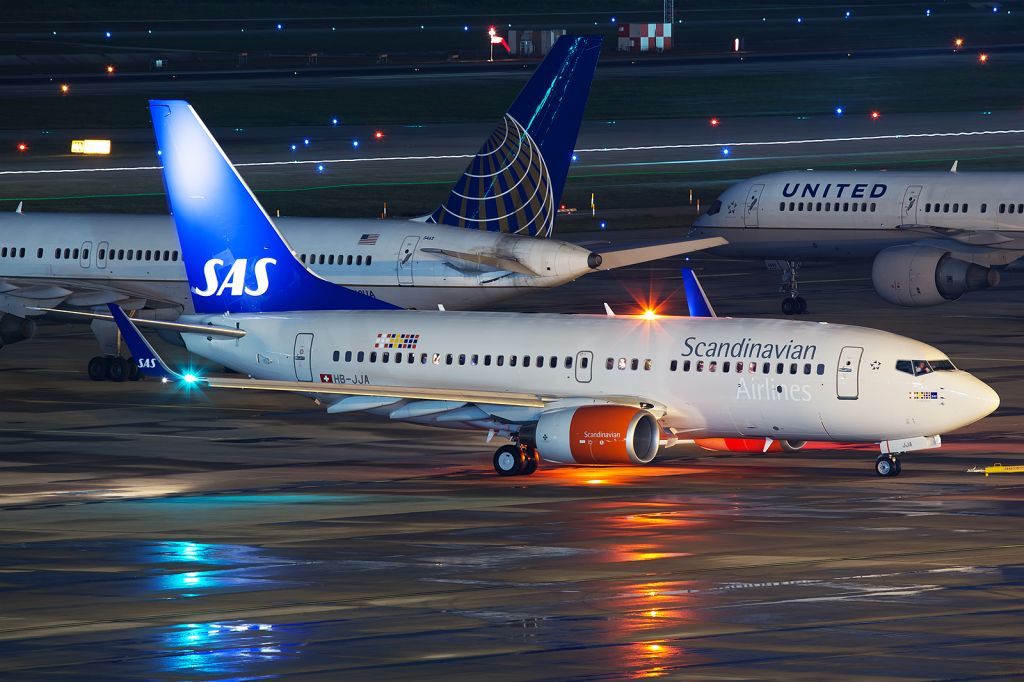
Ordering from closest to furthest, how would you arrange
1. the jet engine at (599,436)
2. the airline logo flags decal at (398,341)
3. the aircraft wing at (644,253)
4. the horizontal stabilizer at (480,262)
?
the jet engine at (599,436) < the airline logo flags decal at (398,341) < the aircraft wing at (644,253) < the horizontal stabilizer at (480,262)

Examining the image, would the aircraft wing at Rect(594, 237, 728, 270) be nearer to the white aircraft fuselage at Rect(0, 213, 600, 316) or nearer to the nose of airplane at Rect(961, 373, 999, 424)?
the white aircraft fuselage at Rect(0, 213, 600, 316)

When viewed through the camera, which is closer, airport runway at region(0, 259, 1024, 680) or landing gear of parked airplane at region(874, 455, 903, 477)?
airport runway at region(0, 259, 1024, 680)

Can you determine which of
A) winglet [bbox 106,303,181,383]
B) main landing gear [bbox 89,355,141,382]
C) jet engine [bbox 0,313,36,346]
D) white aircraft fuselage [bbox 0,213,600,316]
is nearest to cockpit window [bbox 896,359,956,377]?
winglet [bbox 106,303,181,383]

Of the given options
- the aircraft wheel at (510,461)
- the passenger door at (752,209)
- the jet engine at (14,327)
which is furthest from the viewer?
the passenger door at (752,209)

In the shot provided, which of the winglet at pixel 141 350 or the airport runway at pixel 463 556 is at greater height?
the winglet at pixel 141 350

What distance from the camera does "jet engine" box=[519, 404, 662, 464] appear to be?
46.2 meters

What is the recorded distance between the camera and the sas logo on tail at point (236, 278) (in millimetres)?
53312

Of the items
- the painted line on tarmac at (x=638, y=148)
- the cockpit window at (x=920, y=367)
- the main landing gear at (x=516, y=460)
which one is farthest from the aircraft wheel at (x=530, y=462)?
the painted line on tarmac at (x=638, y=148)

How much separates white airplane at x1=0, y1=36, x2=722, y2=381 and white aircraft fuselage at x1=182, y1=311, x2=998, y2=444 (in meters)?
11.5

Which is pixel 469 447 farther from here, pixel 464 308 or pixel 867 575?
pixel 867 575

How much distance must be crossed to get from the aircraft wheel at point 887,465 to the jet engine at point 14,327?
29118mm

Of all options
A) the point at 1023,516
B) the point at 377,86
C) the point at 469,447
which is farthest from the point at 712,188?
the point at 1023,516

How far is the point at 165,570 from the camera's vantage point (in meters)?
→ 35.7

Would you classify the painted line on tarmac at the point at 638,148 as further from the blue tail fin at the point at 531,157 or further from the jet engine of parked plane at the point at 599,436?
the jet engine of parked plane at the point at 599,436
